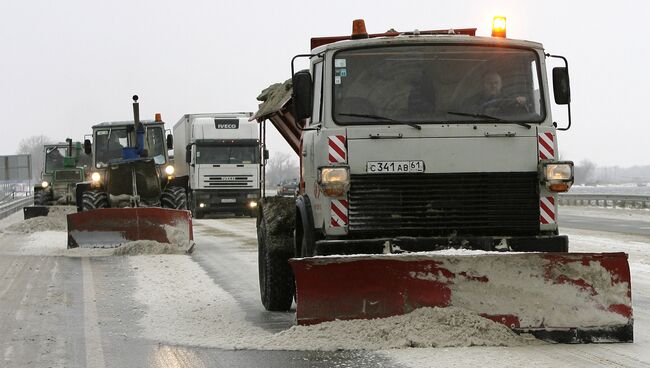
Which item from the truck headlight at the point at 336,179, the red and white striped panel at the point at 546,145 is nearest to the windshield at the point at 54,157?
the truck headlight at the point at 336,179

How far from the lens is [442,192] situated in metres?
7.97

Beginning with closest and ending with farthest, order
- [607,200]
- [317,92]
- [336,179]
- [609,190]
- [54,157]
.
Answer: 1. [336,179]
2. [317,92]
3. [54,157]
4. [607,200]
5. [609,190]

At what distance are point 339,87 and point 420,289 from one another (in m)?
1.83

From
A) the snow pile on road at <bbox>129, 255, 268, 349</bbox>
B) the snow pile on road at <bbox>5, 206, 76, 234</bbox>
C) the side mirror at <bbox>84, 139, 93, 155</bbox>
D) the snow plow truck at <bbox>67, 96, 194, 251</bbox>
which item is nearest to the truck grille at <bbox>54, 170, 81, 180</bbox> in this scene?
the snow pile on road at <bbox>5, 206, 76, 234</bbox>

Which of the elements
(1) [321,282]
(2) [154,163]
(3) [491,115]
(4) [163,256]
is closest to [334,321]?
(1) [321,282]

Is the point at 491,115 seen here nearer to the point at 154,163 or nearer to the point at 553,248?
the point at 553,248

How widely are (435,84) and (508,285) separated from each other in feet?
5.89

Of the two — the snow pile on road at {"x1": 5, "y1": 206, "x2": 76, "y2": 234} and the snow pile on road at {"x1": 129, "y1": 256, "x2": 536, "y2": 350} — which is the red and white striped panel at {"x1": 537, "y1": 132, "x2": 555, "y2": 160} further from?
the snow pile on road at {"x1": 5, "y1": 206, "x2": 76, "y2": 234}

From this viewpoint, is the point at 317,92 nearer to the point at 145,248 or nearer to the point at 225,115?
the point at 145,248

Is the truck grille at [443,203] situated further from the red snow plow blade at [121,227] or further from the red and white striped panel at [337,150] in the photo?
the red snow plow blade at [121,227]

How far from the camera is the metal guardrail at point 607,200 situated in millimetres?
40062

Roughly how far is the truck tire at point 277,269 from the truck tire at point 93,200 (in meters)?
11.8

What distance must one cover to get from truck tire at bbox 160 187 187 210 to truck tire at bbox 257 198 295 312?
1214 cm

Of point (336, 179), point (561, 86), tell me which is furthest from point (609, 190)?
point (336, 179)
